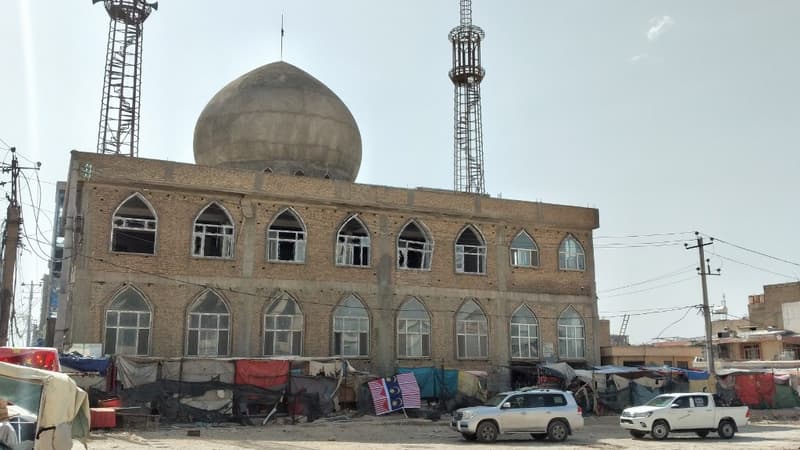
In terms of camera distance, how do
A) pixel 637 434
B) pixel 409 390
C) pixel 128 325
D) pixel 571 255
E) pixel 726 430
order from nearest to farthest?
pixel 637 434 < pixel 726 430 < pixel 128 325 < pixel 409 390 < pixel 571 255

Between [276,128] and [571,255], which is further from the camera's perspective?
[571,255]

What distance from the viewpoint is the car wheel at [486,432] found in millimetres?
17797

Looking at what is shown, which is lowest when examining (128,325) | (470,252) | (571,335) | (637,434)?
(637,434)

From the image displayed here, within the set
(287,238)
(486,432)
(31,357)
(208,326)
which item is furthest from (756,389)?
(31,357)

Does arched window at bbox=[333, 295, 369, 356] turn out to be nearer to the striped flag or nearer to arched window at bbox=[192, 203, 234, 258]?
the striped flag

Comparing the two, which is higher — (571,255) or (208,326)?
(571,255)

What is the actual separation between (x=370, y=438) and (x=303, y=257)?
8412mm

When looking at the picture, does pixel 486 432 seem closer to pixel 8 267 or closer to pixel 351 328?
pixel 351 328

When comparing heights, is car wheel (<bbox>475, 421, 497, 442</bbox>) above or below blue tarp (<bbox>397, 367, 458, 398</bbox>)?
below

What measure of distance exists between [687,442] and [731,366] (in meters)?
26.7

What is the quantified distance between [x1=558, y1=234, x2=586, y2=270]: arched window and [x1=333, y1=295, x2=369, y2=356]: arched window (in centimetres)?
870

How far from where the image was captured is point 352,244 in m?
26.6

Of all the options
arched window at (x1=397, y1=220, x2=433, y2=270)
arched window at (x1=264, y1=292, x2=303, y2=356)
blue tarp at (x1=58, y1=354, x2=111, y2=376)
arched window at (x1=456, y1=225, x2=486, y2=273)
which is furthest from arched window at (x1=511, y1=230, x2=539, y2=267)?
blue tarp at (x1=58, y1=354, x2=111, y2=376)

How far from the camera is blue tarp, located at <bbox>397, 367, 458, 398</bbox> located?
24.4 m
